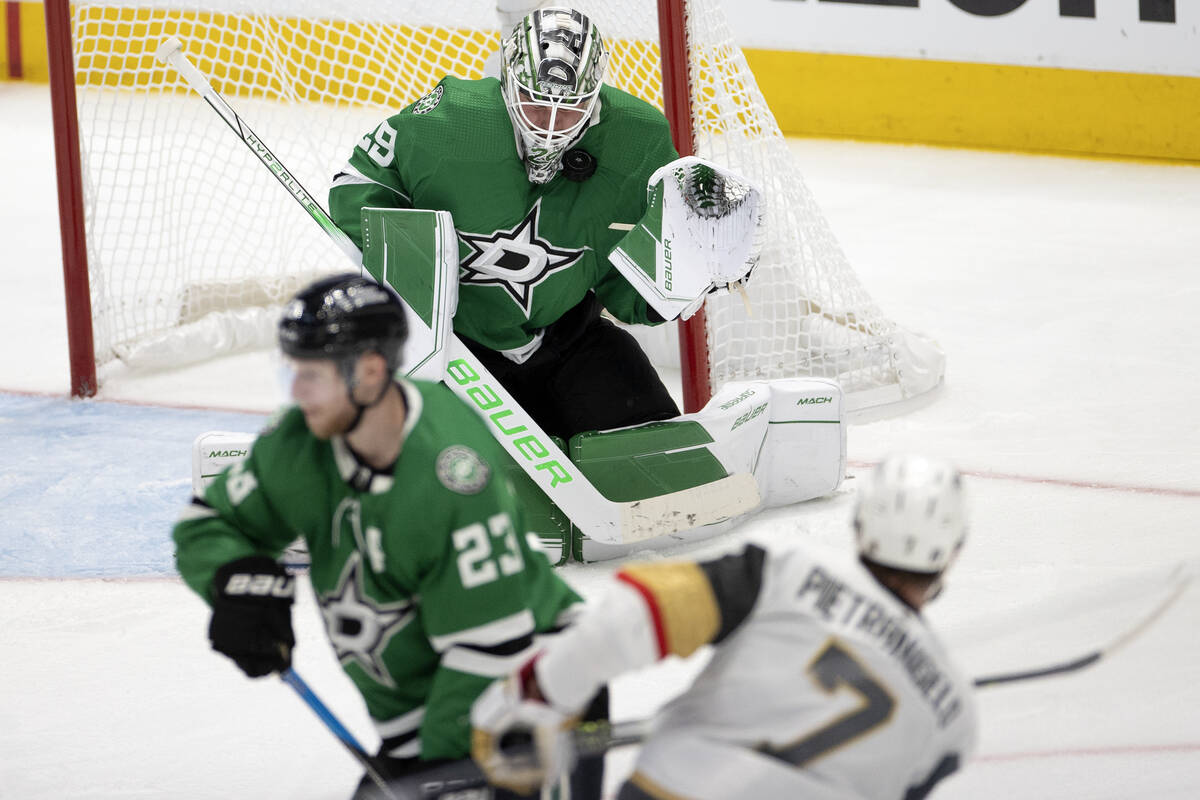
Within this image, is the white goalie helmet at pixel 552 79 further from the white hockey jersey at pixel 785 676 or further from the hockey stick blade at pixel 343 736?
the white hockey jersey at pixel 785 676

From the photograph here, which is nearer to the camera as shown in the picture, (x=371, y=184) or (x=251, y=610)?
(x=251, y=610)

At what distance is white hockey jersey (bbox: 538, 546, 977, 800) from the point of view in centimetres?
166

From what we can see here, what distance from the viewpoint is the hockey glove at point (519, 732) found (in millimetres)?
1692

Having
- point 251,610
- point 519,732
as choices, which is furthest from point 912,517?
point 251,610

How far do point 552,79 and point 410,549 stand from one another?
1628 mm

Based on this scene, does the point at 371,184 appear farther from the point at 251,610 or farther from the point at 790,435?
the point at 251,610

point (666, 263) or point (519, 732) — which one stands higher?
point (666, 263)

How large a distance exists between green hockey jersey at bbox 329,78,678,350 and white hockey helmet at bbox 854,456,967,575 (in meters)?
1.86

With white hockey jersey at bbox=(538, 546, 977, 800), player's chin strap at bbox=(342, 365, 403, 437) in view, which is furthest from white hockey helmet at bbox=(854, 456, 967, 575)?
player's chin strap at bbox=(342, 365, 403, 437)

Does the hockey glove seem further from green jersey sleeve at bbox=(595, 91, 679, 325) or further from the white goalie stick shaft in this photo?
the white goalie stick shaft

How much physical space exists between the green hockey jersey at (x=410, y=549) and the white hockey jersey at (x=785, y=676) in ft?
0.71

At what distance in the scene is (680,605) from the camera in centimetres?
168

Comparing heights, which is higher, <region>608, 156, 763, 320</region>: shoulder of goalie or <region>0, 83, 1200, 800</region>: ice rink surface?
<region>608, 156, 763, 320</region>: shoulder of goalie

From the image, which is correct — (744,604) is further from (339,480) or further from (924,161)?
(924,161)
